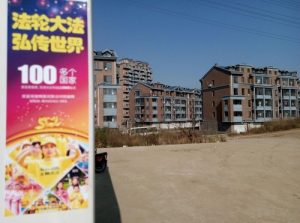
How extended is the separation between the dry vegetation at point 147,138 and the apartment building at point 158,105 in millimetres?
47882

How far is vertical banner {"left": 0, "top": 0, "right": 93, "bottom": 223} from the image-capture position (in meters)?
2.85

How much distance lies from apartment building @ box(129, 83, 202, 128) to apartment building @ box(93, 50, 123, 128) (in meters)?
25.2

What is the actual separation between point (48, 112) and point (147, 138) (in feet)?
63.5

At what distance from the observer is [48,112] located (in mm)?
2924

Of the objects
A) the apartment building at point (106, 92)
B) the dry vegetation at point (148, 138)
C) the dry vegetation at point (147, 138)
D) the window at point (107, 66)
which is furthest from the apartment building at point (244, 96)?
the dry vegetation at point (147, 138)

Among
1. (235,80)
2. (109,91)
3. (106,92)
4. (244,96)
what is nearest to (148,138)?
(106,92)

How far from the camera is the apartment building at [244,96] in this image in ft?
186

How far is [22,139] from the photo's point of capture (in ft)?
9.40

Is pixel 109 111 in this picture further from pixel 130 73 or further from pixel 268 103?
pixel 130 73

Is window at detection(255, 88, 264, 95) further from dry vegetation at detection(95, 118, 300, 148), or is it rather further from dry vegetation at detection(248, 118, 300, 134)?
dry vegetation at detection(95, 118, 300, 148)

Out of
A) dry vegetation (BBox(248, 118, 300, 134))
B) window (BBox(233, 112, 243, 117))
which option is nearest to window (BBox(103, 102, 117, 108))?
dry vegetation (BBox(248, 118, 300, 134))

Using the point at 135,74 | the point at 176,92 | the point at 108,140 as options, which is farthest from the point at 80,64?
the point at 135,74

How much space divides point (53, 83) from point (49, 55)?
27 cm

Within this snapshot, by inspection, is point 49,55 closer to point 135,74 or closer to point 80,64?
point 80,64
